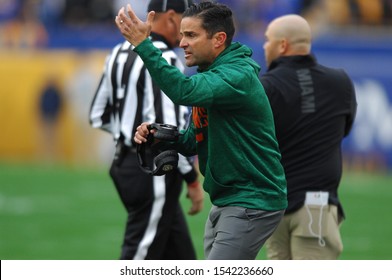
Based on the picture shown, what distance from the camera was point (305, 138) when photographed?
267 inches

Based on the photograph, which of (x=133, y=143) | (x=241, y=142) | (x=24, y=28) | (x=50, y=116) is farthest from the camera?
(x=24, y=28)

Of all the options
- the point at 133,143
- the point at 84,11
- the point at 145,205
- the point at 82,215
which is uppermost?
the point at 84,11

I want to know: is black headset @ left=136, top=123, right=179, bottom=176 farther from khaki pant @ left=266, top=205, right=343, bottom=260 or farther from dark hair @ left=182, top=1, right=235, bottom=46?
khaki pant @ left=266, top=205, right=343, bottom=260

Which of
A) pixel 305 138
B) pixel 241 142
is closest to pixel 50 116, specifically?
pixel 305 138

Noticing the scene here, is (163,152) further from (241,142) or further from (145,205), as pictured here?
(145,205)

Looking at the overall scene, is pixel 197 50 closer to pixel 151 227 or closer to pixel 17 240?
pixel 151 227

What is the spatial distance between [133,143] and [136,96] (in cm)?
33

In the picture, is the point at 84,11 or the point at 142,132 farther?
the point at 84,11

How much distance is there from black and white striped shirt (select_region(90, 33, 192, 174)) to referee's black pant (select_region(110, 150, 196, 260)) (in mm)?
160

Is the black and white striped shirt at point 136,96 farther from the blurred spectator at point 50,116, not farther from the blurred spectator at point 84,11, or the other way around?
the blurred spectator at point 84,11

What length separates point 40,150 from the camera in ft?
61.0

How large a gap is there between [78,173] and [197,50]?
11864 millimetres

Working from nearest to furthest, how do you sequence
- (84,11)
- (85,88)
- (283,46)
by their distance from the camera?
1. (283,46)
2. (85,88)
3. (84,11)

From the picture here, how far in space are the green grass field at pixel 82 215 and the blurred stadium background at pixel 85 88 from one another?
0.12ft
